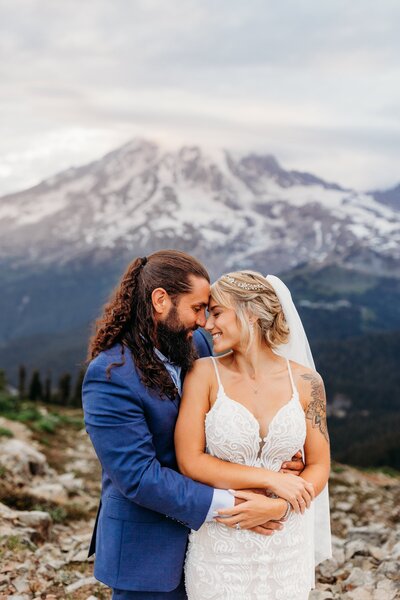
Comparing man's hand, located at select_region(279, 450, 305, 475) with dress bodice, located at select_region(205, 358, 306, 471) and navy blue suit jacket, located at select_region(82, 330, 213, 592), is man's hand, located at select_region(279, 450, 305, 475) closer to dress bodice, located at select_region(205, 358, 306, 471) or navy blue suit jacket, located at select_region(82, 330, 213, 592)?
dress bodice, located at select_region(205, 358, 306, 471)

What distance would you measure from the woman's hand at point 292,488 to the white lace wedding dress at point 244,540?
147 mm

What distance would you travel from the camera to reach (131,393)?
4.38 metres

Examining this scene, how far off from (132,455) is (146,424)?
24 cm

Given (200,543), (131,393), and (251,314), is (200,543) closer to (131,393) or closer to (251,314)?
(131,393)

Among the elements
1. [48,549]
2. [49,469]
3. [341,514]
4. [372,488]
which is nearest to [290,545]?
[48,549]

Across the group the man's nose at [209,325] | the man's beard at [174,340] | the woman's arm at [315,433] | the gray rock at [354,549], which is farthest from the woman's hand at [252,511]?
the gray rock at [354,549]

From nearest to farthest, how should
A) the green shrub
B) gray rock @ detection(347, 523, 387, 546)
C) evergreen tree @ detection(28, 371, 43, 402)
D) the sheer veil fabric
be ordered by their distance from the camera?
the sheer veil fabric, gray rock @ detection(347, 523, 387, 546), the green shrub, evergreen tree @ detection(28, 371, 43, 402)

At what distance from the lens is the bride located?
14.8ft

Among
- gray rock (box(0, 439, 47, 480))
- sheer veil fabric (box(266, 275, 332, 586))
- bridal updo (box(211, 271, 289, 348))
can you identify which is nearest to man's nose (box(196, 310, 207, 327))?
bridal updo (box(211, 271, 289, 348))

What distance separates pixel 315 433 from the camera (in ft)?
15.9

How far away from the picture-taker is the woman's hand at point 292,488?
452 cm

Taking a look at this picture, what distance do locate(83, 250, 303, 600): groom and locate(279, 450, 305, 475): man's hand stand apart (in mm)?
14

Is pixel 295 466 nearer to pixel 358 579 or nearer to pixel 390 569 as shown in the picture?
pixel 358 579

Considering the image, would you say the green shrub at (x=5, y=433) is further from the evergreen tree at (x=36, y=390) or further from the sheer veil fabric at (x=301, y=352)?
the evergreen tree at (x=36, y=390)
